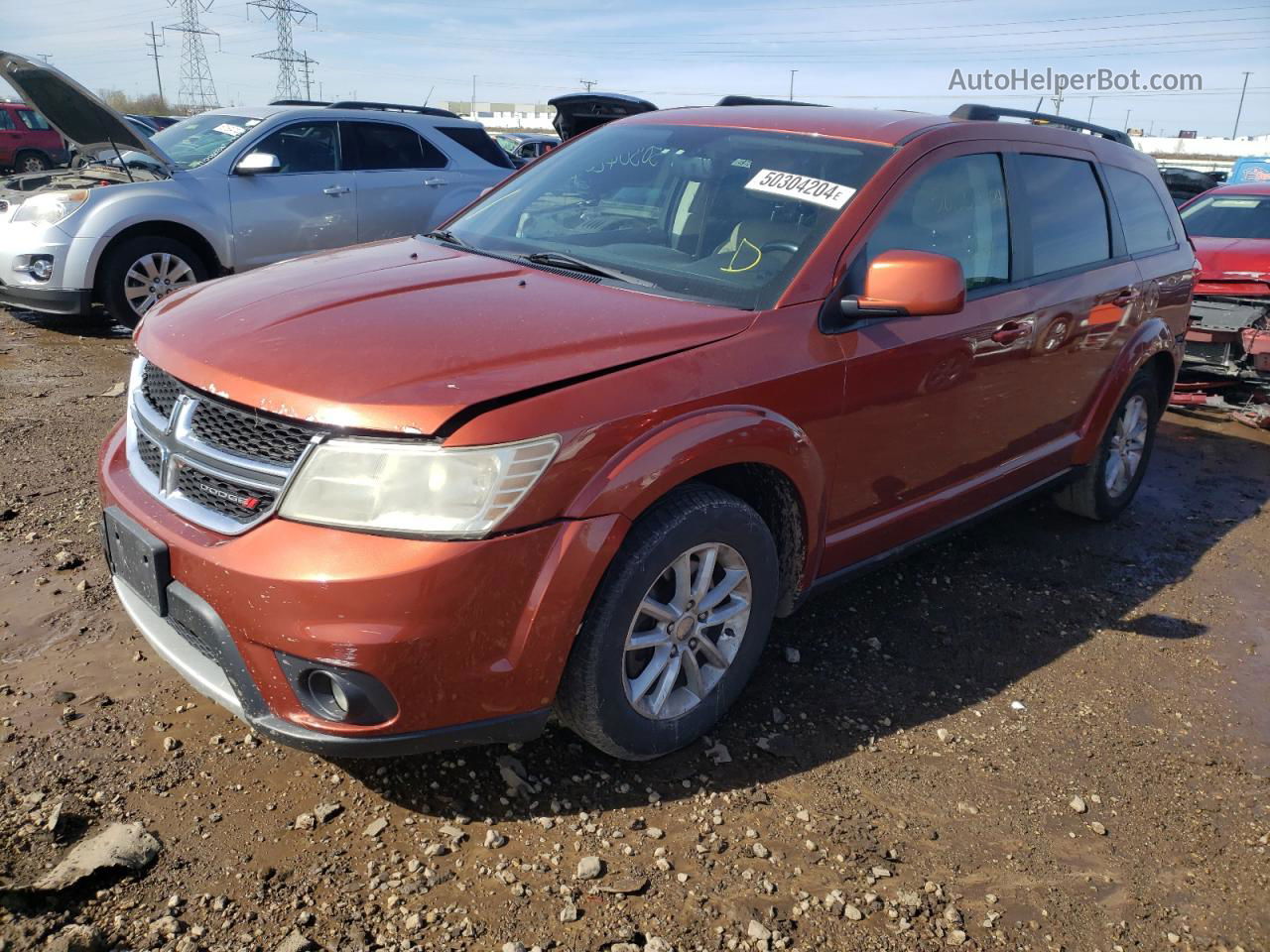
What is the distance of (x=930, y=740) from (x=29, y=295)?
689cm

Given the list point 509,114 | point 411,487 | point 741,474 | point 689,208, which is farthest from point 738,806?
point 509,114

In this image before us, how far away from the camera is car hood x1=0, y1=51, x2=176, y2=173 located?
20.7 feet

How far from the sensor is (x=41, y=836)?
2.33 metres

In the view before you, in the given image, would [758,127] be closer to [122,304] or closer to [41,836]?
[41,836]

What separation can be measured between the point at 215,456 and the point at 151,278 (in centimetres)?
575

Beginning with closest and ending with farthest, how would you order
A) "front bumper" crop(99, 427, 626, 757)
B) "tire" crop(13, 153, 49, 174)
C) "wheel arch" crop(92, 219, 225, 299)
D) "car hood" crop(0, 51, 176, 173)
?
"front bumper" crop(99, 427, 626, 757) → "car hood" crop(0, 51, 176, 173) → "wheel arch" crop(92, 219, 225, 299) → "tire" crop(13, 153, 49, 174)

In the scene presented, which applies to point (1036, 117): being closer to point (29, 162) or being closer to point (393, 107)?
point (393, 107)

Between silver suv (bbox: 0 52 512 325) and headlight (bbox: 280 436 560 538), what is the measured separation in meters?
5.66

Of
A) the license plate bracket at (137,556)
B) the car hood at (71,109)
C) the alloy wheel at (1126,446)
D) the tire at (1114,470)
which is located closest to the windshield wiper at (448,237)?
the license plate bracket at (137,556)

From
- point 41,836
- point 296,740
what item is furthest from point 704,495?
point 41,836

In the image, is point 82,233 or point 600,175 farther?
point 82,233

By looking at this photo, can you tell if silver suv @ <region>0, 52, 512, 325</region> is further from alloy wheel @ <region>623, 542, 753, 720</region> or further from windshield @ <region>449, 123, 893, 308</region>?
alloy wheel @ <region>623, 542, 753, 720</region>

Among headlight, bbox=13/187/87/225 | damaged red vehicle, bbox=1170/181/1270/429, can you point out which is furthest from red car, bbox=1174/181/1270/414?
headlight, bbox=13/187/87/225

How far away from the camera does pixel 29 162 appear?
2208cm
